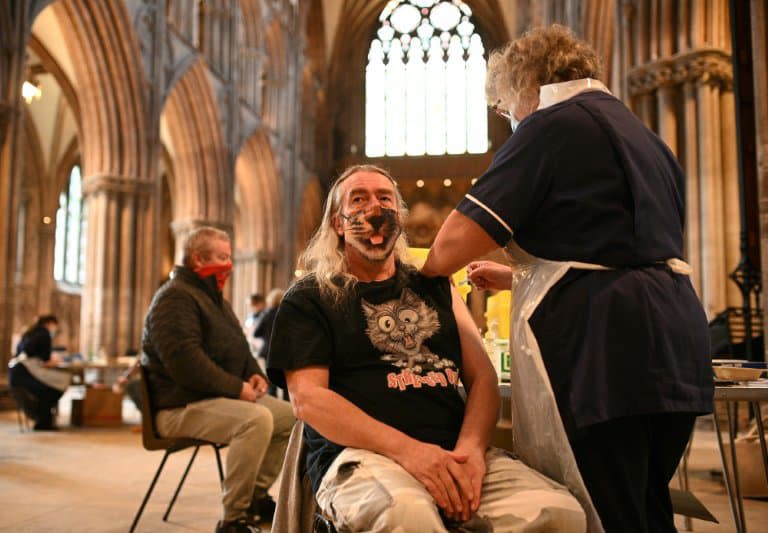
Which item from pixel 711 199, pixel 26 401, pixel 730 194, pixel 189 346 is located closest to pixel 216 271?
pixel 189 346

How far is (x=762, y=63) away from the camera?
187 inches

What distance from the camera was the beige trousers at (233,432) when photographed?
3057 mm

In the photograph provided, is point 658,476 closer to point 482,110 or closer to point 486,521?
point 486,521

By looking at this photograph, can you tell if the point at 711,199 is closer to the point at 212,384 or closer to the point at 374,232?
the point at 212,384

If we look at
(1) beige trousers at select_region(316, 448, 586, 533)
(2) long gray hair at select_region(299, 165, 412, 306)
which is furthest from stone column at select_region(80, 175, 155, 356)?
(1) beige trousers at select_region(316, 448, 586, 533)

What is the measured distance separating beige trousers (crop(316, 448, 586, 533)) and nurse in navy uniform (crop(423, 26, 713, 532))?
7 centimetres

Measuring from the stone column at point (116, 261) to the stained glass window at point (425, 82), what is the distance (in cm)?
1344

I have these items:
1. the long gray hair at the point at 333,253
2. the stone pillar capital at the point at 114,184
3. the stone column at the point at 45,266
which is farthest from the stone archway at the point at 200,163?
the long gray hair at the point at 333,253

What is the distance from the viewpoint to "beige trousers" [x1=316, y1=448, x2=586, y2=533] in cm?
144

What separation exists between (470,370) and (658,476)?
492 mm

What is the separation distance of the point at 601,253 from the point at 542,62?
17.8 inches

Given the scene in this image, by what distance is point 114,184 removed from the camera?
12500 mm

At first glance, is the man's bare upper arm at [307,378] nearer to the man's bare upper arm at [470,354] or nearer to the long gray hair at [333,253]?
the long gray hair at [333,253]

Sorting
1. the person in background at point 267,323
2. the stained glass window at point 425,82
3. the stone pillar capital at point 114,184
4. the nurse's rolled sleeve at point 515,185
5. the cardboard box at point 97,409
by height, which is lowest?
the cardboard box at point 97,409
